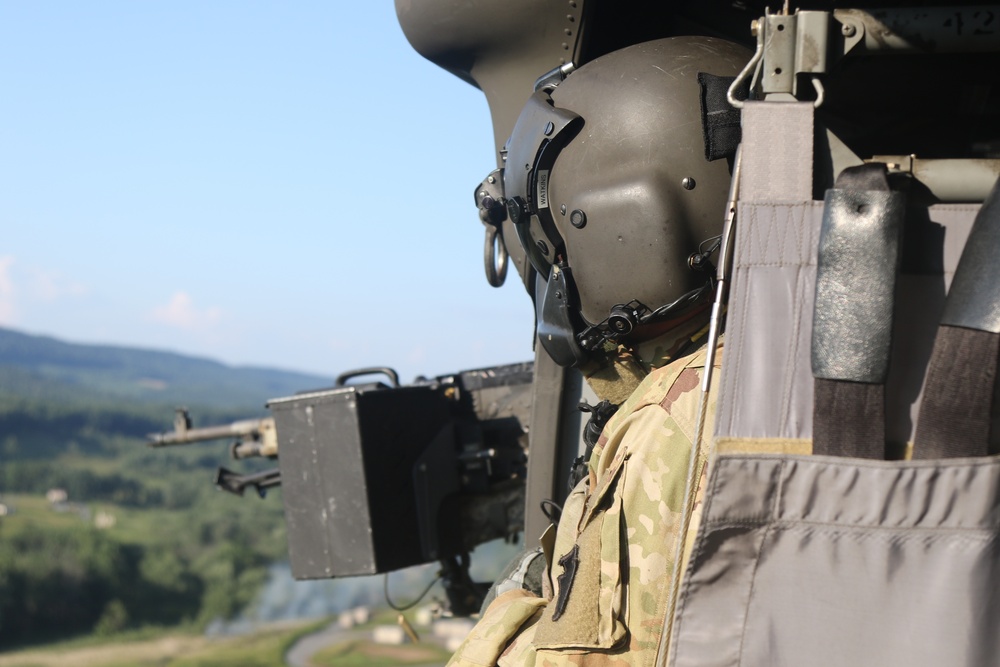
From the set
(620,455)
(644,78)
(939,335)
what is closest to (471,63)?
(644,78)

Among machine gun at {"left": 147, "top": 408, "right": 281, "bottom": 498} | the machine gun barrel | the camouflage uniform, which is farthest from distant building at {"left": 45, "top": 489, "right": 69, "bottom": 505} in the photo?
the camouflage uniform

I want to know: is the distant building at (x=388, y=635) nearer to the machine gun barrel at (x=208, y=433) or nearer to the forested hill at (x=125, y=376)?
the machine gun barrel at (x=208, y=433)

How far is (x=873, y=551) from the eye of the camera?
1.55m

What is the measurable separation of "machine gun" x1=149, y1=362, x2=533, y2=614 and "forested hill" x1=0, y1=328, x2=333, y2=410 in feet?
112

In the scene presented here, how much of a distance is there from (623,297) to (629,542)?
1.89 feet

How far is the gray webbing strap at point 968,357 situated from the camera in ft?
4.83


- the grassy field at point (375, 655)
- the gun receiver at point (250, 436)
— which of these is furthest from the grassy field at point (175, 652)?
the gun receiver at point (250, 436)

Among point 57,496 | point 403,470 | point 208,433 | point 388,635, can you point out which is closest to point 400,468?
point 403,470

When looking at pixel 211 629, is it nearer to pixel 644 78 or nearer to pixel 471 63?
pixel 471 63

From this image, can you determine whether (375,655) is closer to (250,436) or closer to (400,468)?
(250,436)

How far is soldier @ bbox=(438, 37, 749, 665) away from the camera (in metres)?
2.03

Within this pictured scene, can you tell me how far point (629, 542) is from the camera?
2.05 m

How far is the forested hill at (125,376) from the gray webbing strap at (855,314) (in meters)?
37.3

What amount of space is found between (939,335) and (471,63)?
2.41m
